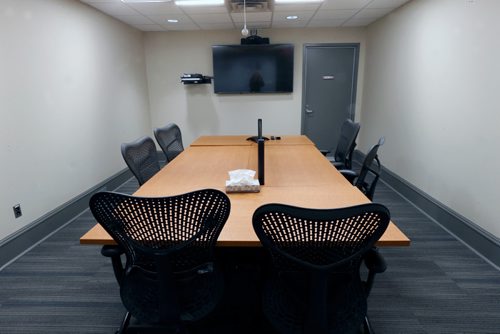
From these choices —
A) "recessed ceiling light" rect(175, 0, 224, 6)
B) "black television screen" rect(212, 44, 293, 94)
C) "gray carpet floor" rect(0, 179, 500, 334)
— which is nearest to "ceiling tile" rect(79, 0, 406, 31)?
"recessed ceiling light" rect(175, 0, 224, 6)

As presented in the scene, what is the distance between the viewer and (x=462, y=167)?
9.20 ft

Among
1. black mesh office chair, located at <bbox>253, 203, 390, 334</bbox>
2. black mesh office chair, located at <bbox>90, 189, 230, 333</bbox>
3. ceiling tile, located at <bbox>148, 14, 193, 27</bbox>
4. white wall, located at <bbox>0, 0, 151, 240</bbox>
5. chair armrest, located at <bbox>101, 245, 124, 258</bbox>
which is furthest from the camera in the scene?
ceiling tile, located at <bbox>148, 14, 193, 27</bbox>

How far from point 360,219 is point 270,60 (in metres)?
4.64

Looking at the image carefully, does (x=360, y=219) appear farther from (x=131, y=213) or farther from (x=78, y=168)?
(x=78, y=168)

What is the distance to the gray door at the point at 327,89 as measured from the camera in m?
5.36

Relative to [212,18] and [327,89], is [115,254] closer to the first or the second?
[212,18]

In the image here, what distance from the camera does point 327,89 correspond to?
18.1 feet

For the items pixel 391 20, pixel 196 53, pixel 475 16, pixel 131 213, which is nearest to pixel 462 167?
pixel 475 16

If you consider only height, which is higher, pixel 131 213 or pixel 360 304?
pixel 131 213

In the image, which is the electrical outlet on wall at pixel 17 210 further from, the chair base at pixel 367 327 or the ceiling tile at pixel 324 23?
the ceiling tile at pixel 324 23

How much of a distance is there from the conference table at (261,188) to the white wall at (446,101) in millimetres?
1294

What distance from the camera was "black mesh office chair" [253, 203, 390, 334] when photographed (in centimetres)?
108

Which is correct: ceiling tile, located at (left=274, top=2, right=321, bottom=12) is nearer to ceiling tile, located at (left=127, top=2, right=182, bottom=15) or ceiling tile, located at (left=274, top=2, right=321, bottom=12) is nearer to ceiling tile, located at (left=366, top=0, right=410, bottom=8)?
ceiling tile, located at (left=366, top=0, right=410, bottom=8)

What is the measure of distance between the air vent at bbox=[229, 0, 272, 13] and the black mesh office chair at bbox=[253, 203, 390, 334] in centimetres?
323
